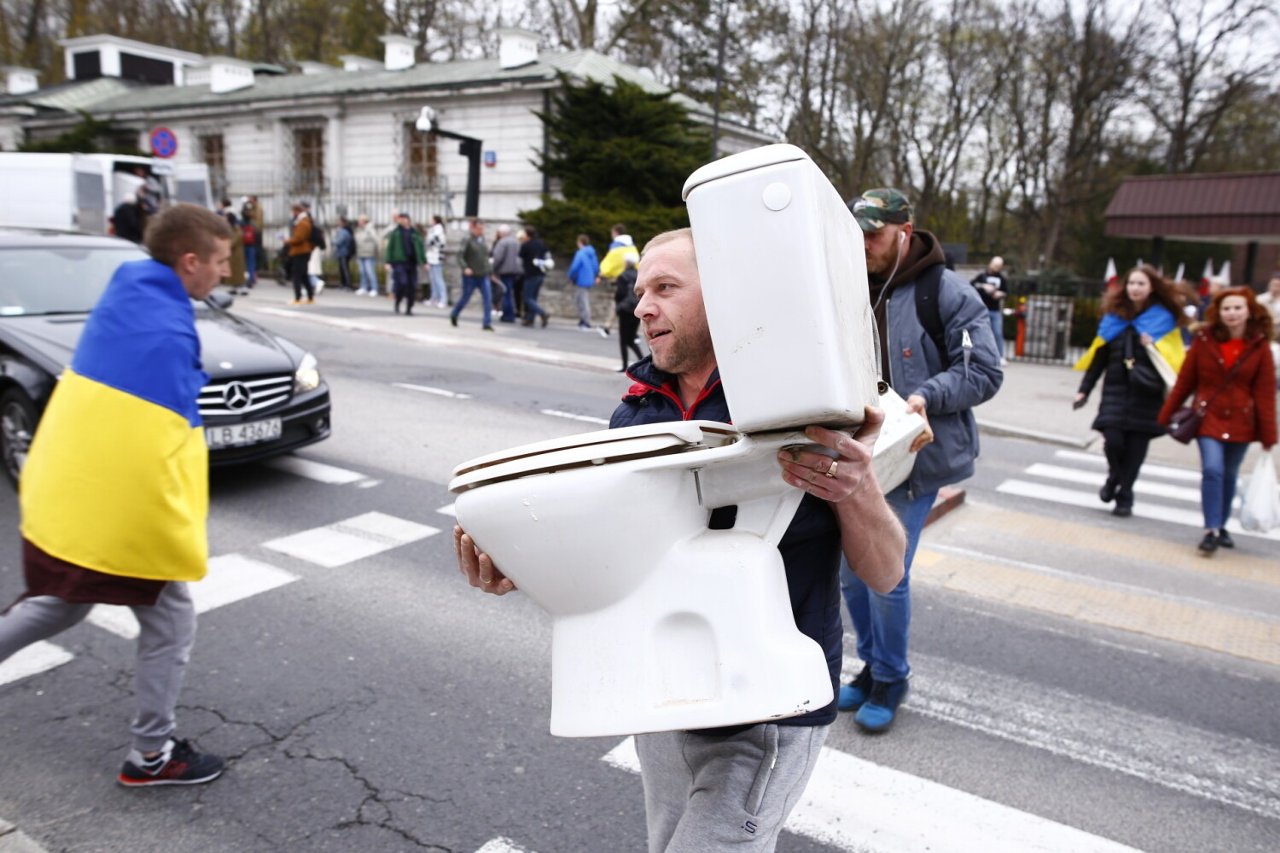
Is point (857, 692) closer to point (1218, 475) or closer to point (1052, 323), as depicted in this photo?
point (1218, 475)

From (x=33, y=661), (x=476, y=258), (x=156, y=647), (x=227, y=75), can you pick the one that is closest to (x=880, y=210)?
(x=156, y=647)

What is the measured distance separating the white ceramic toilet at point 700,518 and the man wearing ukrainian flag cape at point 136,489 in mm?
1828

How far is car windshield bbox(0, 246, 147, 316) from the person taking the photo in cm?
698

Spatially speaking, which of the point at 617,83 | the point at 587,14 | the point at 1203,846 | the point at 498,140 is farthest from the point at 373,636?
the point at 587,14

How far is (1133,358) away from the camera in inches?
287

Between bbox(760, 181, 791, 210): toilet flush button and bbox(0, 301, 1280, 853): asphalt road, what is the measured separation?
2.37 m

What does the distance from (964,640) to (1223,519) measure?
3.06m

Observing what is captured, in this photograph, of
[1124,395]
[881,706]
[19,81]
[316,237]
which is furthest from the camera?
[19,81]

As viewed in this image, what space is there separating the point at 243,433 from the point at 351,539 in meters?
1.32

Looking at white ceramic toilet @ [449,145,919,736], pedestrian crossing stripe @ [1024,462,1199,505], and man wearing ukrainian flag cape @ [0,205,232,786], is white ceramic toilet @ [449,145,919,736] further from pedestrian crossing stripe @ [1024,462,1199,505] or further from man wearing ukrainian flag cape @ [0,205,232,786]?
pedestrian crossing stripe @ [1024,462,1199,505]

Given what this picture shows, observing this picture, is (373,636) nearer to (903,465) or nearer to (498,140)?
(903,465)

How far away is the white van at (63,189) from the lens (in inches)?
734

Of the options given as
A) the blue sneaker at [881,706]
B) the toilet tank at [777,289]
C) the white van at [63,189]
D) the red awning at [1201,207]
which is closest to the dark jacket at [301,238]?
the white van at [63,189]

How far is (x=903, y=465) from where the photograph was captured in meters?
2.61
